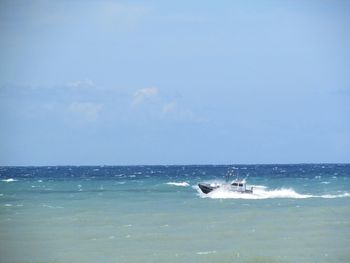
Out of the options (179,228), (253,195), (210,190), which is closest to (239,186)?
(253,195)

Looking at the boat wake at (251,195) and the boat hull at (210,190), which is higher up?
the boat hull at (210,190)

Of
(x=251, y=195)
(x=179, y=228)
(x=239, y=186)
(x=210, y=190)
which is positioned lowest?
(x=179, y=228)

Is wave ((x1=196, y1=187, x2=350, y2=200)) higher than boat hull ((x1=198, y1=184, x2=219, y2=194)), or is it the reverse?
boat hull ((x1=198, y1=184, x2=219, y2=194))

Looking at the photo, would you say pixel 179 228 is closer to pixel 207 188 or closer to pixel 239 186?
pixel 239 186

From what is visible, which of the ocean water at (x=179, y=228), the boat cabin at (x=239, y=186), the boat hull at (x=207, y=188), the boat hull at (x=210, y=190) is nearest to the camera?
the ocean water at (x=179, y=228)

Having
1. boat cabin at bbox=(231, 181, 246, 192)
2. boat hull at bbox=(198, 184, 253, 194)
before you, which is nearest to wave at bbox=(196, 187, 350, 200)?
boat hull at bbox=(198, 184, 253, 194)

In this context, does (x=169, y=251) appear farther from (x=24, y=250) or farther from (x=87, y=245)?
(x=24, y=250)

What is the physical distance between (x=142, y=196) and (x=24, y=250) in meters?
29.1

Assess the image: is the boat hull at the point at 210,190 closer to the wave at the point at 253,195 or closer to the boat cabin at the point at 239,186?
the boat cabin at the point at 239,186

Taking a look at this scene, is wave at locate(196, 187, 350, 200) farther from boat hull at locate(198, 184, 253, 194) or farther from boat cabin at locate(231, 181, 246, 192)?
boat cabin at locate(231, 181, 246, 192)

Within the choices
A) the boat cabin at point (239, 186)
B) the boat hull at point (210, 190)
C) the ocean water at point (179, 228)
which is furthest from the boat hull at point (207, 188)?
the boat cabin at point (239, 186)

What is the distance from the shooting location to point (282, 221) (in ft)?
132

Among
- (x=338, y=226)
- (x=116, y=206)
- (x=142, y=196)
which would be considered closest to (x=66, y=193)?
(x=142, y=196)

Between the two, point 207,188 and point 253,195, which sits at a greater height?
point 207,188
